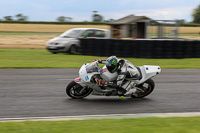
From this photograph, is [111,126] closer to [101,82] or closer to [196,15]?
[101,82]

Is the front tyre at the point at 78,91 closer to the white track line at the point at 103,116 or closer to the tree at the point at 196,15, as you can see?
the white track line at the point at 103,116

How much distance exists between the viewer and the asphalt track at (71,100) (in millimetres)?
7250

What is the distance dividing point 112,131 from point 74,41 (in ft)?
49.5

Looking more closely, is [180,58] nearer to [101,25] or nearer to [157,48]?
[157,48]

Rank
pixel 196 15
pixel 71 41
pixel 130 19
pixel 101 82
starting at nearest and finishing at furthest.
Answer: pixel 101 82 → pixel 71 41 → pixel 130 19 → pixel 196 15

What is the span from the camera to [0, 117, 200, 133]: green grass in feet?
17.2

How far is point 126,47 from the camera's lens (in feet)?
57.9

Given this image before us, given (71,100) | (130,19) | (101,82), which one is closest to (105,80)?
(101,82)

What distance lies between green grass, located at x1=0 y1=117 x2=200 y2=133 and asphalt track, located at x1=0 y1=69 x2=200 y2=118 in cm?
105

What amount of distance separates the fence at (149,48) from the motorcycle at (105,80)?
8771mm

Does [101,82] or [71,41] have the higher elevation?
[71,41]

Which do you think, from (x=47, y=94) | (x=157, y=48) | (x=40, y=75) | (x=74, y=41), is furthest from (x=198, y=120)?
(x=74, y=41)

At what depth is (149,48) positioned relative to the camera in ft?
56.9

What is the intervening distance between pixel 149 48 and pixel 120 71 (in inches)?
385
